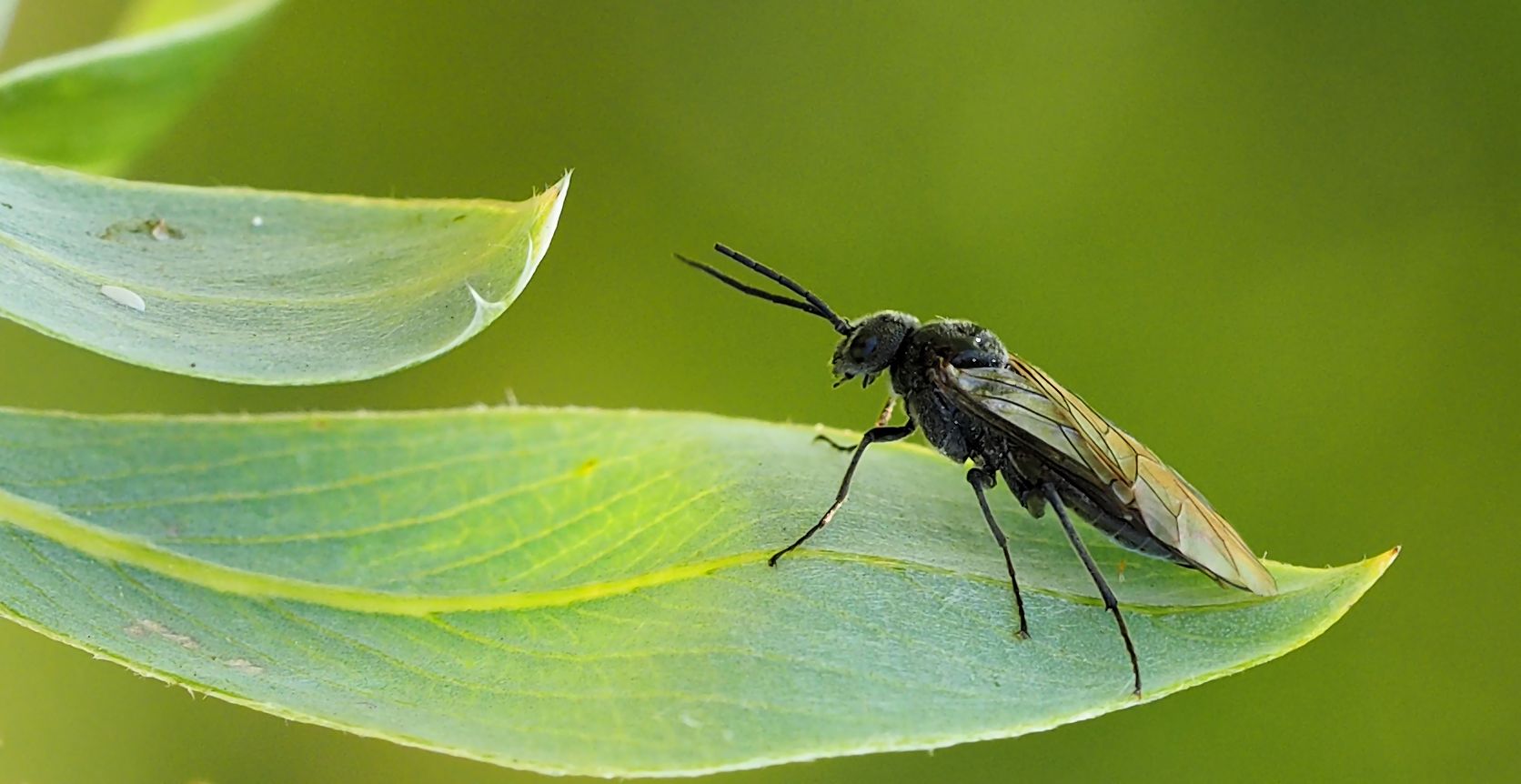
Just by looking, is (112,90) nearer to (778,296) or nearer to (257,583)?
(257,583)

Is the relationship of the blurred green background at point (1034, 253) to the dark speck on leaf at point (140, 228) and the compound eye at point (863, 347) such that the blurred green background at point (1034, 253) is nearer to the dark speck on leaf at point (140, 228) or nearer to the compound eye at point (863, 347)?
the compound eye at point (863, 347)

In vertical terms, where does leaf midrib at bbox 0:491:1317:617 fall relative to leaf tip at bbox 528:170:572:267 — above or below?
below

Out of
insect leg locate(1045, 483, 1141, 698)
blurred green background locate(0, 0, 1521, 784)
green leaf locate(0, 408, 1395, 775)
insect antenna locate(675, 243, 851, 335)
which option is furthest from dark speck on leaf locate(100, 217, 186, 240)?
blurred green background locate(0, 0, 1521, 784)

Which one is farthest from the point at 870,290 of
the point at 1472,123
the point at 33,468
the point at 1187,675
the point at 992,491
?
the point at 33,468

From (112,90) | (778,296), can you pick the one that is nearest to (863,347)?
(778,296)

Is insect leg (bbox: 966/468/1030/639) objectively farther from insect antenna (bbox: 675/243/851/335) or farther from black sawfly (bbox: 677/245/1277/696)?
insect antenna (bbox: 675/243/851/335)

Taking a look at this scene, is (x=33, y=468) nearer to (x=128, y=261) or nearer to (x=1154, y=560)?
(x=128, y=261)
